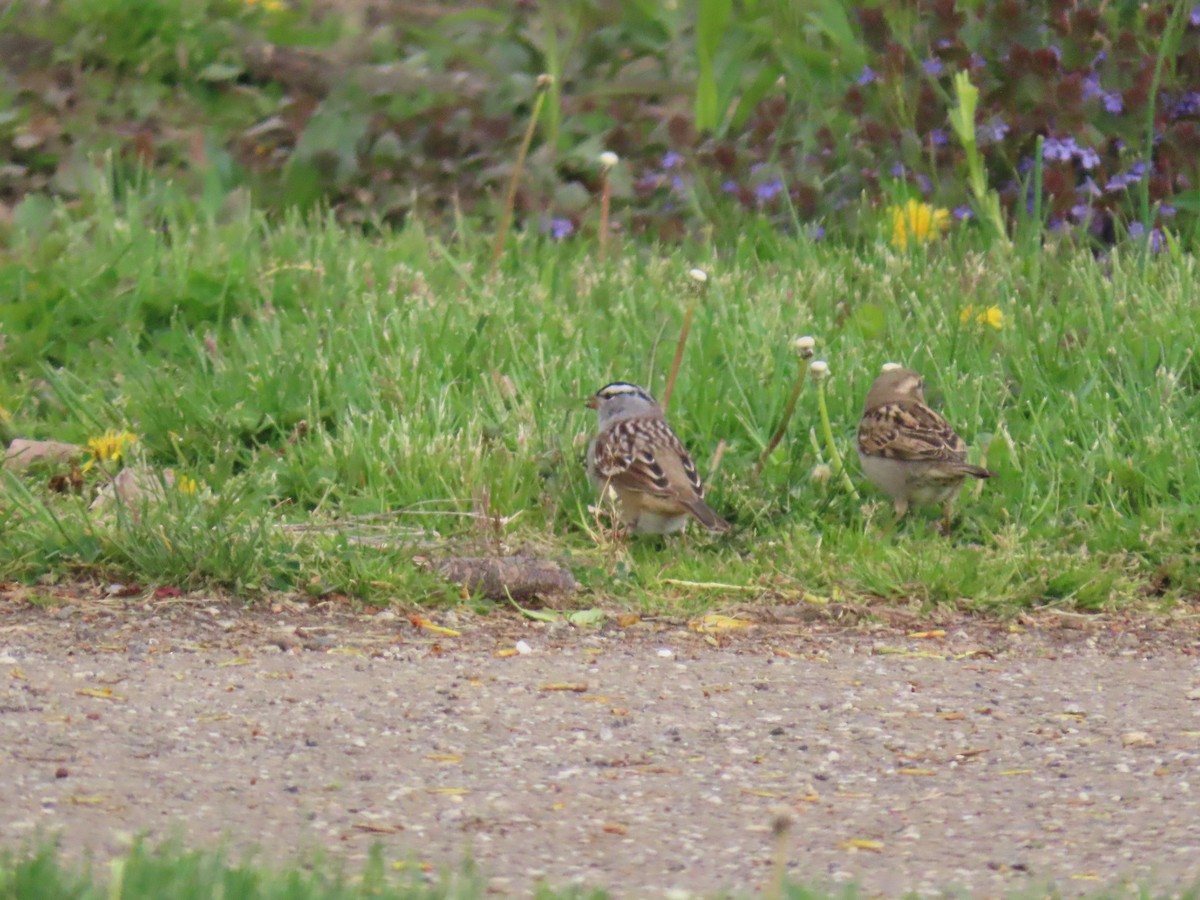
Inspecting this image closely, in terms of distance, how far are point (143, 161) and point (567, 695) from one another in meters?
5.70

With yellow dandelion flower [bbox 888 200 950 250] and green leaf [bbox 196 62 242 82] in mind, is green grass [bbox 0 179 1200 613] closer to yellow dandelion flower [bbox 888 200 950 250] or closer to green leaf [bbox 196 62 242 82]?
yellow dandelion flower [bbox 888 200 950 250]

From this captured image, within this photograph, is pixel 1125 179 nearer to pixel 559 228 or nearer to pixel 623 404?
pixel 559 228

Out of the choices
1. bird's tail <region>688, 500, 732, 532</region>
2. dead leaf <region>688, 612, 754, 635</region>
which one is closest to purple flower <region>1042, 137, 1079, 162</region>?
bird's tail <region>688, 500, 732, 532</region>

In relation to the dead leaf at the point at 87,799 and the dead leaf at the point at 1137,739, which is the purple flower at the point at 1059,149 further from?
the dead leaf at the point at 87,799

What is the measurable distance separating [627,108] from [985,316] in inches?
131

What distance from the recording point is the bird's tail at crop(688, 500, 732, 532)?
20.6 ft

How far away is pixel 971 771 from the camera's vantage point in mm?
4637

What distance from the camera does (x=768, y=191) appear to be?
9.66m

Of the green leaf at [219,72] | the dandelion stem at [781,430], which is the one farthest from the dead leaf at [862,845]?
the green leaf at [219,72]

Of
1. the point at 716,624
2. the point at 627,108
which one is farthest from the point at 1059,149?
the point at 716,624

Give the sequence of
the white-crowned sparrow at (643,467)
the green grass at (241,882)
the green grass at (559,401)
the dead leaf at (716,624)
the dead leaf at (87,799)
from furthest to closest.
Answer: the white-crowned sparrow at (643,467) → the green grass at (559,401) → the dead leaf at (716,624) → the dead leaf at (87,799) → the green grass at (241,882)

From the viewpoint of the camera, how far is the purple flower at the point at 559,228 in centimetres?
968

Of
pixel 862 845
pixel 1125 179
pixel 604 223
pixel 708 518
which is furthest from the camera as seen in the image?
pixel 1125 179

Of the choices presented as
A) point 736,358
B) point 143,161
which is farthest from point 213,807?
point 143,161
